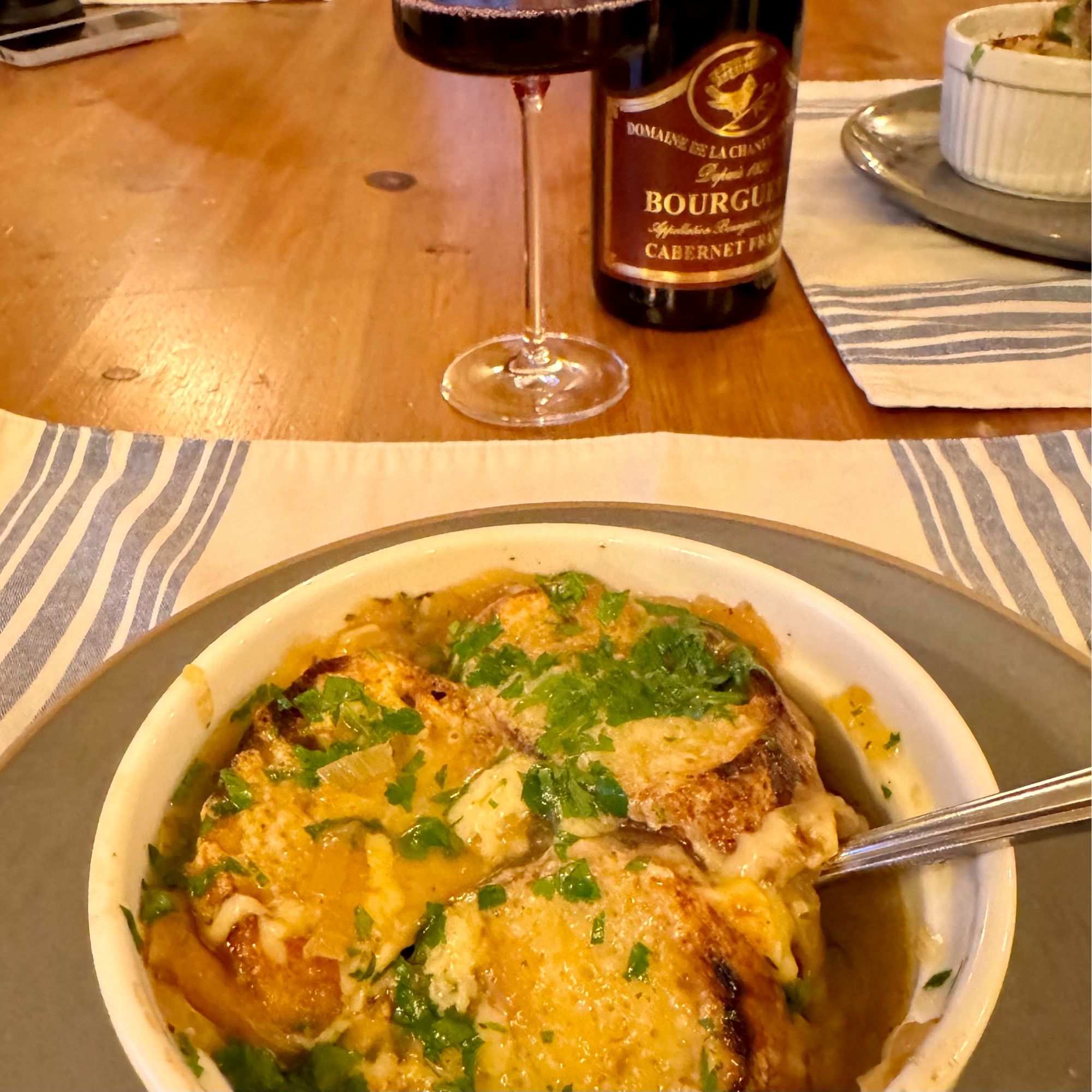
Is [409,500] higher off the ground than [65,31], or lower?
lower

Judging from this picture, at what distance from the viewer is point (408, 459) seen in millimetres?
1161

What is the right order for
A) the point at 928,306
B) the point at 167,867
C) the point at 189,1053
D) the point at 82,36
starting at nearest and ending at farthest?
the point at 189,1053, the point at 167,867, the point at 928,306, the point at 82,36

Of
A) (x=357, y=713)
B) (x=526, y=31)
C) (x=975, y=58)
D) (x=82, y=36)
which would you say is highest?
(x=526, y=31)

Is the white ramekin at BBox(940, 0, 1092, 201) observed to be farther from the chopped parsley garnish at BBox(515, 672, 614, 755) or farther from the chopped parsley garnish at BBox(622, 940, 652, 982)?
the chopped parsley garnish at BBox(622, 940, 652, 982)

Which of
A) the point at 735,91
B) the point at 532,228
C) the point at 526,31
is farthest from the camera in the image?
the point at 532,228

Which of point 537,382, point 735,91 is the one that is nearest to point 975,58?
point 735,91

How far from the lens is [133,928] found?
56 centimetres

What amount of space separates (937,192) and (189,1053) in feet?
4.99

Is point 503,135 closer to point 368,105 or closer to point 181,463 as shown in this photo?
point 368,105

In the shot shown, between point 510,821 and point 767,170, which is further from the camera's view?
point 767,170

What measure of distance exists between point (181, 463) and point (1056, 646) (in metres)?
0.91

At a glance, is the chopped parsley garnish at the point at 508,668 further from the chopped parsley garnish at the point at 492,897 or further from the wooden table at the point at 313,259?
the wooden table at the point at 313,259

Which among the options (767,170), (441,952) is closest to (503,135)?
(767,170)

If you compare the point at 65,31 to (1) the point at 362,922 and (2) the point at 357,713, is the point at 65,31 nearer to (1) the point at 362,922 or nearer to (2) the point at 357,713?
(2) the point at 357,713
